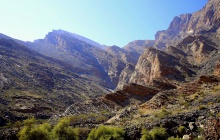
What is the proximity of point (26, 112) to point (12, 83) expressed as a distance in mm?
23149

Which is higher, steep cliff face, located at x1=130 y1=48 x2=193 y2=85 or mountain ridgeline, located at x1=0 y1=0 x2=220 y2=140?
steep cliff face, located at x1=130 y1=48 x2=193 y2=85

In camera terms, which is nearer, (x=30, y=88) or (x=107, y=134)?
(x=107, y=134)

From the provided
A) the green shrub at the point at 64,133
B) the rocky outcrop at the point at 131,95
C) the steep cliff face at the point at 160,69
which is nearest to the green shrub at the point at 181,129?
the green shrub at the point at 64,133

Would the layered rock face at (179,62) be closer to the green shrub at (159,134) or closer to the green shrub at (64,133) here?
the green shrub at (159,134)

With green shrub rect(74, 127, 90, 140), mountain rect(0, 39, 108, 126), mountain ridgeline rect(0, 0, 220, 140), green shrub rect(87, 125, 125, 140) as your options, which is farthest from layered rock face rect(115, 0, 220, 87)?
green shrub rect(87, 125, 125, 140)

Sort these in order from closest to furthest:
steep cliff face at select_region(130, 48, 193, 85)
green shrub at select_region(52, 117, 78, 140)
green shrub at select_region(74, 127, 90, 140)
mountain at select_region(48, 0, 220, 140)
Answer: mountain at select_region(48, 0, 220, 140) < green shrub at select_region(52, 117, 78, 140) < green shrub at select_region(74, 127, 90, 140) < steep cliff face at select_region(130, 48, 193, 85)

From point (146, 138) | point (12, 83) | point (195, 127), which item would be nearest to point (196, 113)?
point (195, 127)

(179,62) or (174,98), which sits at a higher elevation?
(179,62)

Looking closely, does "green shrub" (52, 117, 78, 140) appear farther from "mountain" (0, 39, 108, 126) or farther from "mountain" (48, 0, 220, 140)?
"mountain" (0, 39, 108, 126)

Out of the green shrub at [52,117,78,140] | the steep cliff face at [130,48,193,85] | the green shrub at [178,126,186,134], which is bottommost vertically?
the green shrub at [52,117,78,140]

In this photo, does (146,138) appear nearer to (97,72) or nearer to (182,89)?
(182,89)

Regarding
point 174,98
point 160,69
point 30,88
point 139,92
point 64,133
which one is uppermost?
point 160,69

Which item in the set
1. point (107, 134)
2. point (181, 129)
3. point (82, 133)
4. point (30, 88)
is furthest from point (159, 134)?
point (30, 88)

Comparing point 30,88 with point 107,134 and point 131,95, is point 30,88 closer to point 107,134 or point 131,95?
point 131,95
